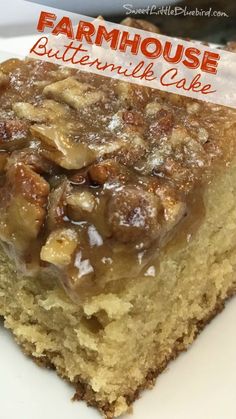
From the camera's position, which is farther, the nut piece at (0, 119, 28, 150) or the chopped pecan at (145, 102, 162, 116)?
the chopped pecan at (145, 102, 162, 116)

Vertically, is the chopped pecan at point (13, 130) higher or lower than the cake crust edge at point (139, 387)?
higher

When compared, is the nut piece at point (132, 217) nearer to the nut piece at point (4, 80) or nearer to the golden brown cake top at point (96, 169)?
the golden brown cake top at point (96, 169)

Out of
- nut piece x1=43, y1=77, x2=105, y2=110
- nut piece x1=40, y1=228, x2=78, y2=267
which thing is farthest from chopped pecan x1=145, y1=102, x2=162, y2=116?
nut piece x1=40, y1=228, x2=78, y2=267

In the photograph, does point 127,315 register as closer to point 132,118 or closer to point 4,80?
point 132,118

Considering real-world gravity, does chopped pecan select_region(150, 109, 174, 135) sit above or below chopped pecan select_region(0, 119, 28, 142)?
above

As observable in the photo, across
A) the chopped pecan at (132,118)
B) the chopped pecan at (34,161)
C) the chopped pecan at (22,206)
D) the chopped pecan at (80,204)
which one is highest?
the chopped pecan at (132,118)

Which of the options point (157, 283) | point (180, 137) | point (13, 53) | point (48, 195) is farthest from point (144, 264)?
point (13, 53)

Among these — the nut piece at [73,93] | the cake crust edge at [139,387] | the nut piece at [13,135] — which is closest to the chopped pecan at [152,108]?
the nut piece at [73,93]

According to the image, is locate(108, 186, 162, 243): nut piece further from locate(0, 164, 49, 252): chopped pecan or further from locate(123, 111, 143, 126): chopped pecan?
locate(123, 111, 143, 126): chopped pecan

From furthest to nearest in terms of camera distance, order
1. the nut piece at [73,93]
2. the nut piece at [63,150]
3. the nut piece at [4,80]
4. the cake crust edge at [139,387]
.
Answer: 1. the nut piece at [4,80]
2. the nut piece at [73,93]
3. the cake crust edge at [139,387]
4. the nut piece at [63,150]

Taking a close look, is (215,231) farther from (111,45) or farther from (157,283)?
(111,45)
